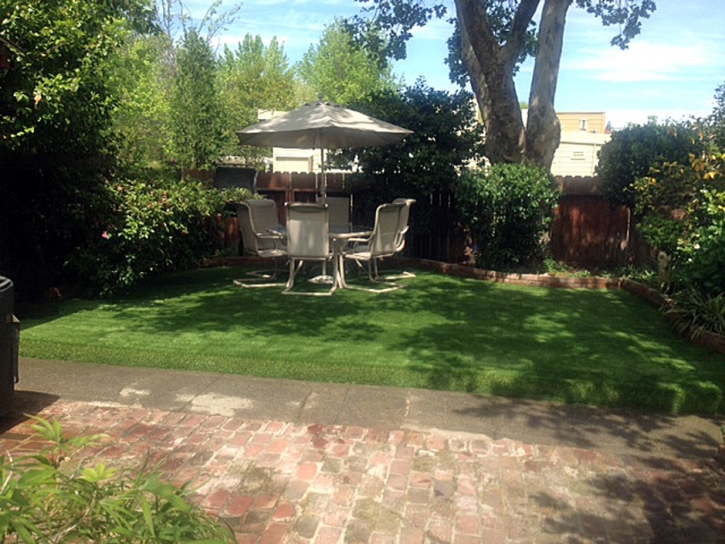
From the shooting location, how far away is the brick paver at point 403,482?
270 centimetres

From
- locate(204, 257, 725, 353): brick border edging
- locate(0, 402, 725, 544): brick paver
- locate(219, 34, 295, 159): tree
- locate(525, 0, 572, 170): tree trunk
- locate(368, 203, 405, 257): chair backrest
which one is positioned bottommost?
locate(0, 402, 725, 544): brick paver

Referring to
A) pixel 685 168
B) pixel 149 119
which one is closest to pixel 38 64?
pixel 685 168

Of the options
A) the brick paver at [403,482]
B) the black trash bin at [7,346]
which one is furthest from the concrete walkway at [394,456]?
the black trash bin at [7,346]

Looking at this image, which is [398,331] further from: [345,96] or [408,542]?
[345,96]

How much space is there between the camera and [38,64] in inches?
229

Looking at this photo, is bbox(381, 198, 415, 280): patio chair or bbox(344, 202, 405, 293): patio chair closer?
bbox(344, 202, 405, 293): patio chair

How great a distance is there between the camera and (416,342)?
552 centimetres

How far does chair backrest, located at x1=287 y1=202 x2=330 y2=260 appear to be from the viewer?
24.8 feet

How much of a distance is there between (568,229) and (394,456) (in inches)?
343

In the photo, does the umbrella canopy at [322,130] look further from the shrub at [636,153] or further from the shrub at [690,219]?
the shrub at [636,153]

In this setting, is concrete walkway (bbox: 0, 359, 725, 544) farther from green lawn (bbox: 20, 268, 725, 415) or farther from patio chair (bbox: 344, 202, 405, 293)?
patio chair (bbox: 344, 202, 405, 293)

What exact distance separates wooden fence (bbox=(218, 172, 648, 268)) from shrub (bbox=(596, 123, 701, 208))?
84 cm

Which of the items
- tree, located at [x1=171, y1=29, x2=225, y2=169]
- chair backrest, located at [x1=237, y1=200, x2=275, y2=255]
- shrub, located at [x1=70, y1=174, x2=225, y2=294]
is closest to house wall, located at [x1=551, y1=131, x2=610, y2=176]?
tree, located at [x1=171, y1=29, x2=225, y2=169]

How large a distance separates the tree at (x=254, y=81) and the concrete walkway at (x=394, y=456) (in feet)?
81.0
